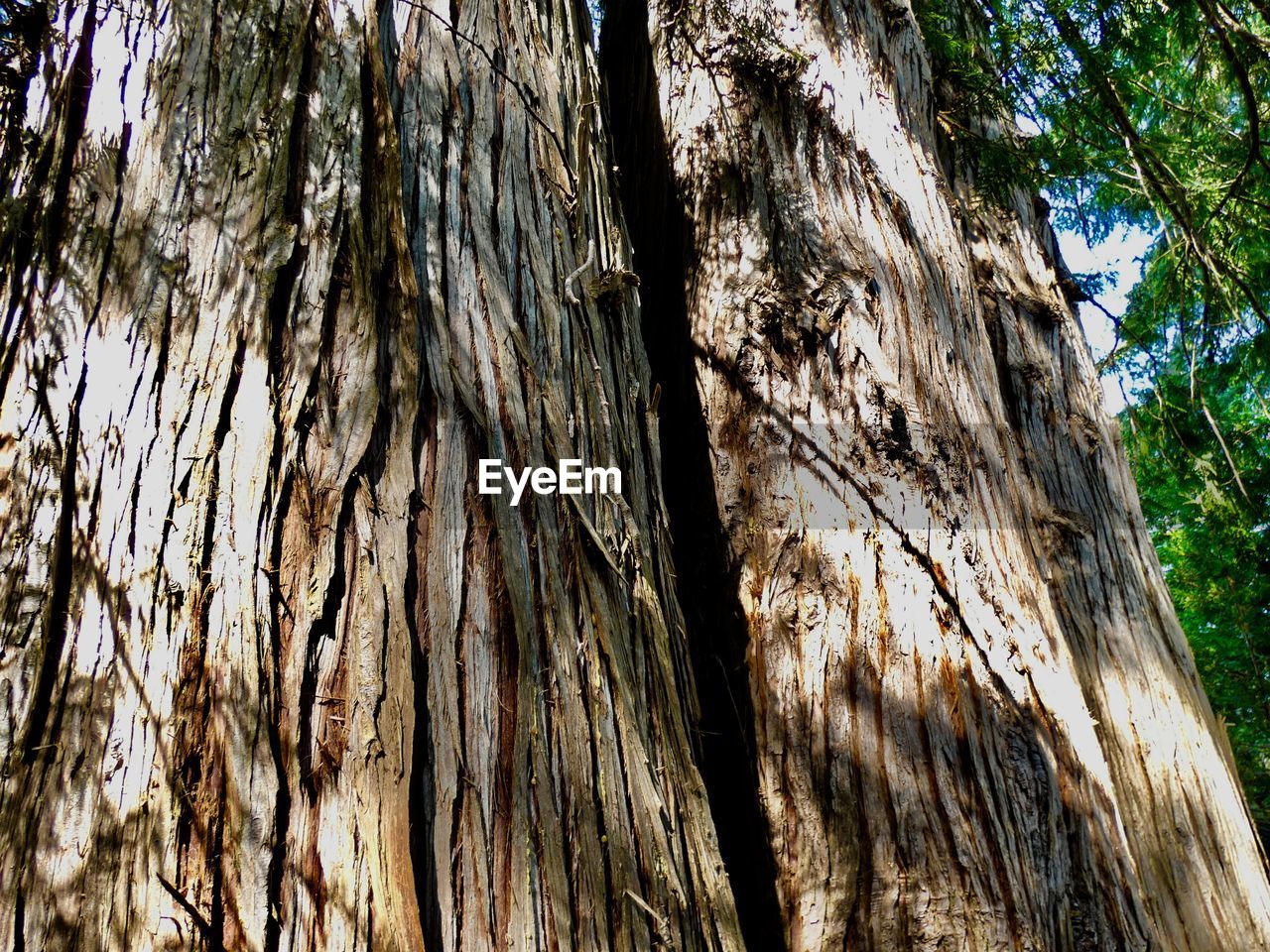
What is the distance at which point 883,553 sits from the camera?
6.11 feet

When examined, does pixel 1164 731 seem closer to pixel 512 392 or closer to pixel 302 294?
pixel 512 392

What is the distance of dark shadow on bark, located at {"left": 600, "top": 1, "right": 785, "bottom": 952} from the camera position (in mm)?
1802

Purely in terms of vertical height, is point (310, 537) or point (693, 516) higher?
point (693, 516)

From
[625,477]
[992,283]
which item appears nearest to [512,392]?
[625,477]

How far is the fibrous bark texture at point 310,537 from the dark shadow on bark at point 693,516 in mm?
257

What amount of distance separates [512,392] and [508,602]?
1.24 feet

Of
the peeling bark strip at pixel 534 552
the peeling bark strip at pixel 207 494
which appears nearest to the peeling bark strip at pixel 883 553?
the peeling bark strip at pixel 534 552

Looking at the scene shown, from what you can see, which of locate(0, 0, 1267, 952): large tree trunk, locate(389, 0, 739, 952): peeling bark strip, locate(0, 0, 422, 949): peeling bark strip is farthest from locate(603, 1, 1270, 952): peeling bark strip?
locate(0, 0, 422, 949): peeling bark strip

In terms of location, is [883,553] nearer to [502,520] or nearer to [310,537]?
[502,520]

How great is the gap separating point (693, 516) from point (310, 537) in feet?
3.36

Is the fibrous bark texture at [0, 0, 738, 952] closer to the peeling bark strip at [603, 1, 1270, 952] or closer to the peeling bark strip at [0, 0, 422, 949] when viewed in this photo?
the peeling bark strip at [0, 0, 422, 949]

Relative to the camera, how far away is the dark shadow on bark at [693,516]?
180 cm

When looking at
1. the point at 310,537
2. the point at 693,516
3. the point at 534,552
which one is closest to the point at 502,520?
the point at 534,552

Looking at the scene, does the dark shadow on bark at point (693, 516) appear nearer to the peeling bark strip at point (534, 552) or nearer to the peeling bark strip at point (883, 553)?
the peeling bark strip at point (883, 553)
